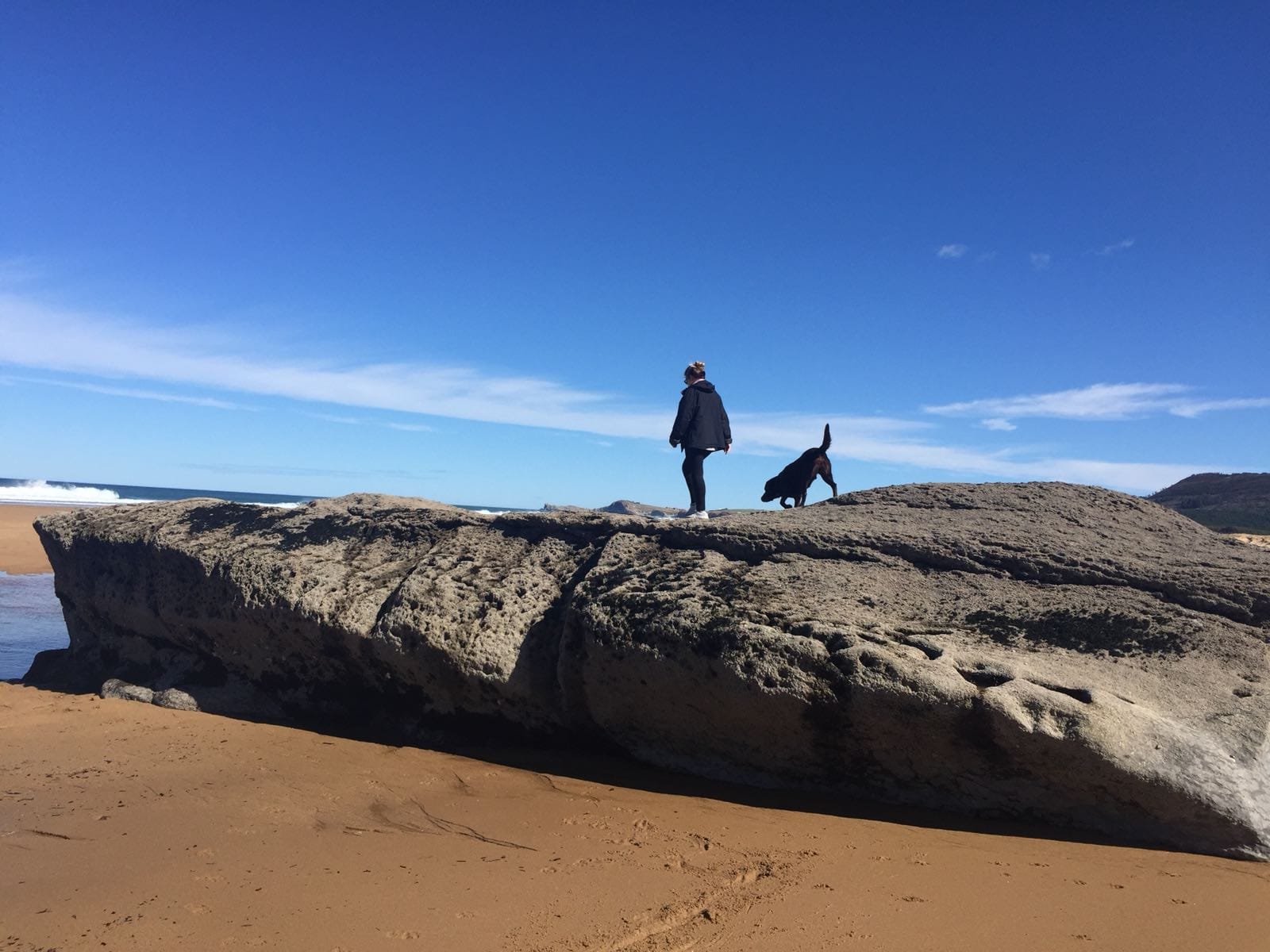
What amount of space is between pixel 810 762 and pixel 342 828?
227 cm

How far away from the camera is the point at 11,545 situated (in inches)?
718

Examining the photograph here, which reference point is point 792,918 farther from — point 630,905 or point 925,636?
point 925,636

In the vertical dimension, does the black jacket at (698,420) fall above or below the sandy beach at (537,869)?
above

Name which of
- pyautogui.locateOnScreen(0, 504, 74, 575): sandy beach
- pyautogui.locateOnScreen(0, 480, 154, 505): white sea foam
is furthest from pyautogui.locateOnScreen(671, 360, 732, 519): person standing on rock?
pyautogui.locateOnScreen(0, 480, 154, 505): white sea foam

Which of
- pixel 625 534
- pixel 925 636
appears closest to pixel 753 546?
pixel 625 534

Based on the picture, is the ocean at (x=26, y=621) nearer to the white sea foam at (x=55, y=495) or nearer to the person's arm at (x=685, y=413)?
the person's arm at (x=685, y=413)

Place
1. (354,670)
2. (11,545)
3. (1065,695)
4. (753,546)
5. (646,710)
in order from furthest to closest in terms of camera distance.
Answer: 1. (11,545)
2. (354,670)
3. (753,546)
4. (646,710)
5. (1065,695)

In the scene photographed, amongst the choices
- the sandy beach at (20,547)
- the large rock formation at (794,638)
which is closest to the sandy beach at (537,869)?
the large rock formation at (794,638)

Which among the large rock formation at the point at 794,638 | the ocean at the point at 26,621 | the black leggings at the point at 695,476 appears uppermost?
the black leggings at the point at 695,476

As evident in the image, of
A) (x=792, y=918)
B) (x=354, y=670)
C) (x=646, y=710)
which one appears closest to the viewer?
(x=792, y=918)

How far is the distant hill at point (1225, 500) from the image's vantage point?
64.2ft

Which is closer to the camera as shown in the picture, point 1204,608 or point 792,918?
point 792,918

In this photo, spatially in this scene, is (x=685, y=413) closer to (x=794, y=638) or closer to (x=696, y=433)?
(x=696, y=433)

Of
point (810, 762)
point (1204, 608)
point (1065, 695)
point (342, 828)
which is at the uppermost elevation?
point (1204, 608)
